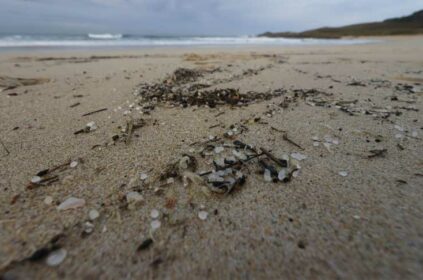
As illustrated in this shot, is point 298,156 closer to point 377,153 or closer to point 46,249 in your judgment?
point 377,153

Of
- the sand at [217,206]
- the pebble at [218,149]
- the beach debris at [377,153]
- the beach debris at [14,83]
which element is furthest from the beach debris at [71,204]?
the beach debris at [14,83]

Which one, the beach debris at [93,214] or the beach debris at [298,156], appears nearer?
the beach debris at [93,214]

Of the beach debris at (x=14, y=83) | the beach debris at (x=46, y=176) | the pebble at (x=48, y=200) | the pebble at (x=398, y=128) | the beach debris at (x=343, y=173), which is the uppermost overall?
the beach debris at (x=14, y=83)

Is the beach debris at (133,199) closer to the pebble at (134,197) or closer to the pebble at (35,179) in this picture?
the pebble at (134,197)

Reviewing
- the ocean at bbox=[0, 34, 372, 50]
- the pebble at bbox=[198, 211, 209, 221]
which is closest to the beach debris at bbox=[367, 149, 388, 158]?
the pebble at bbox=[198, 211, 209, 221]

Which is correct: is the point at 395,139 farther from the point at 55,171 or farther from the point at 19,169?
the point at 19,169

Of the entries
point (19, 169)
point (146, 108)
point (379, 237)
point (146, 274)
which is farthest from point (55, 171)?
point (379, 237)
